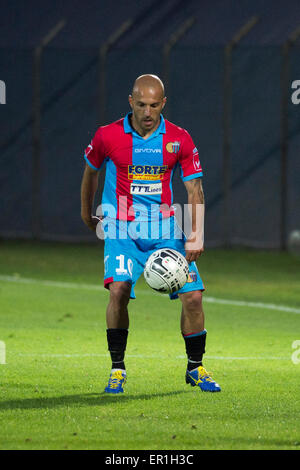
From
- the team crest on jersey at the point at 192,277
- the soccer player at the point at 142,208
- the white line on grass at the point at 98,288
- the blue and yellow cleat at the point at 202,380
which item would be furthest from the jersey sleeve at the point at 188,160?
the white line on grass at the point at 98,288

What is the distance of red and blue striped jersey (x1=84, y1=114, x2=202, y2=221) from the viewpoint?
7.82 metres

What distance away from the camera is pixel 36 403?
720cm

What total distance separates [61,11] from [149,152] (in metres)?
17.2

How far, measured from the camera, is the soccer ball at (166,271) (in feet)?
24.9

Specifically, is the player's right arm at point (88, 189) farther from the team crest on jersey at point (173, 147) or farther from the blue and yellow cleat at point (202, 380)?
the blue and yellow cleat at point (202, 380)

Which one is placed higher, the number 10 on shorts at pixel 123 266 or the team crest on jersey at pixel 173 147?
the team crest on jersey at pixel 173 147

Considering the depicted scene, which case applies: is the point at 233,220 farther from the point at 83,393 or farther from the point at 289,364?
the point at 83,393

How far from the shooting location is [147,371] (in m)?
8.61

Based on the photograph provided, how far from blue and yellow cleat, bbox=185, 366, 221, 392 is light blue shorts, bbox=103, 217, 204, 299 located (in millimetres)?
575

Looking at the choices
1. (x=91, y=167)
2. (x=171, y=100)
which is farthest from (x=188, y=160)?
(x=171, y=100)

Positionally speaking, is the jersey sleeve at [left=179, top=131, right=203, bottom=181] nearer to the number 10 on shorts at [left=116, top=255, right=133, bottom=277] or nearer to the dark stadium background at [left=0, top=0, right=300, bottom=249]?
the number 10 on shorts at [left=116, top=255, right=133, bottom=277]

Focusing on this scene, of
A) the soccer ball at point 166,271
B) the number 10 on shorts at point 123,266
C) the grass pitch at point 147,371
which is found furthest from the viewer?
the number 10 on shorts at point 123,266

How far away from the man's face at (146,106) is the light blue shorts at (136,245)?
2.27 ft
